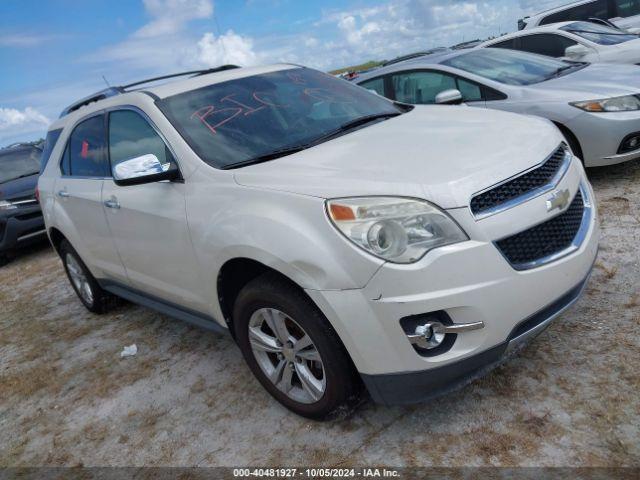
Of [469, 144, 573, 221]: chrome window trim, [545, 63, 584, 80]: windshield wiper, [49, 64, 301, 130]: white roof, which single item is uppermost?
[49, 64, 301, 130]: white roof

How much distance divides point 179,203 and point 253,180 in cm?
55

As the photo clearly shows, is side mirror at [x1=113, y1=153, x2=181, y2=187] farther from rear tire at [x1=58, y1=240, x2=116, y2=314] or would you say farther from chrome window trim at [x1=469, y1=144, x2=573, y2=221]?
rear tire at [x1=58, y1=240, x2=116, y2=314]

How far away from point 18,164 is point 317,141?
7946mm

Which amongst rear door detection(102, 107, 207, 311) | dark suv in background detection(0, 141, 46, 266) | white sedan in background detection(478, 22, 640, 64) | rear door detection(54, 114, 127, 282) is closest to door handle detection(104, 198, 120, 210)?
rear door detection(102, 107, 207, 311)

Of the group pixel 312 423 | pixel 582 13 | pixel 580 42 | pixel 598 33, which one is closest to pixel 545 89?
pixel 580 42

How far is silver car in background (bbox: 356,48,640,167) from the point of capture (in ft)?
15.9

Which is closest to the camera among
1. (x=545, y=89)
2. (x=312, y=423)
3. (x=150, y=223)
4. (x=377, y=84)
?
(x=312, y=423)

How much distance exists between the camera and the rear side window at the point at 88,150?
3.84m

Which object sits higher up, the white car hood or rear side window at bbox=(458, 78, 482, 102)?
rear side window at bbox=(458, 78, 482, 102)

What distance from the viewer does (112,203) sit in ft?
11.4

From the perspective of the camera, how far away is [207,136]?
2969 millimetres

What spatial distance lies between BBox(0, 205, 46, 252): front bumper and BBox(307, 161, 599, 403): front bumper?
715cm

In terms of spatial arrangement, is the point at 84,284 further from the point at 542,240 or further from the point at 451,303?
the point at 542,240

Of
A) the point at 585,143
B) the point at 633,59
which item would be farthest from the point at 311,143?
the point at 633,59
